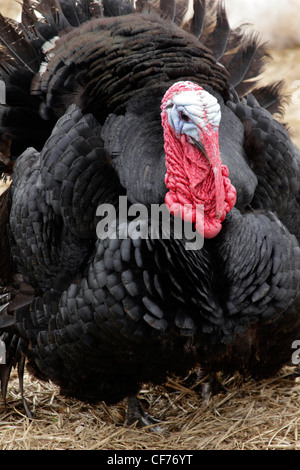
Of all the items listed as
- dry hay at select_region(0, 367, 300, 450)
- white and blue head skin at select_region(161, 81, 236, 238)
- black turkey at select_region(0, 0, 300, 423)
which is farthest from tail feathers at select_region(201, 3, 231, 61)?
dry hay at select_region(0, 367, 300, 450)

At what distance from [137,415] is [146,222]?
4.99 feet

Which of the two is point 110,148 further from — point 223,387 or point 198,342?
point 223,387

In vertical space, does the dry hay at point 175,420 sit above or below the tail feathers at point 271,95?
below

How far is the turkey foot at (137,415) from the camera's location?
13.1ft

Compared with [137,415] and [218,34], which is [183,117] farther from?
[137,415]

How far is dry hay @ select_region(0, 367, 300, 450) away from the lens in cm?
371

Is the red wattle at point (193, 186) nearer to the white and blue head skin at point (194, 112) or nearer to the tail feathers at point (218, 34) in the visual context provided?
the white and blue head skin at point (194, 112)

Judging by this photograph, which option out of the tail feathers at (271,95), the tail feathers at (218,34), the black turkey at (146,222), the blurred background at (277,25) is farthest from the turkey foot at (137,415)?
the blurred background at (277,25)

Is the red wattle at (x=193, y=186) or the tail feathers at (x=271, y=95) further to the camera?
the tail feathers at (x=271, y=95)

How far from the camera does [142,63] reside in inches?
133

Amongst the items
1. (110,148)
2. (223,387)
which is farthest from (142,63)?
(223,387)

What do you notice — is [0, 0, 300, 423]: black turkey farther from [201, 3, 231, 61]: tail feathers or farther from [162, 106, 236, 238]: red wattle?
[201, 3, 231, 61]: tail feathers

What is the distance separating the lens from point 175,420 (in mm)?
4062

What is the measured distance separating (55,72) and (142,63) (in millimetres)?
662
